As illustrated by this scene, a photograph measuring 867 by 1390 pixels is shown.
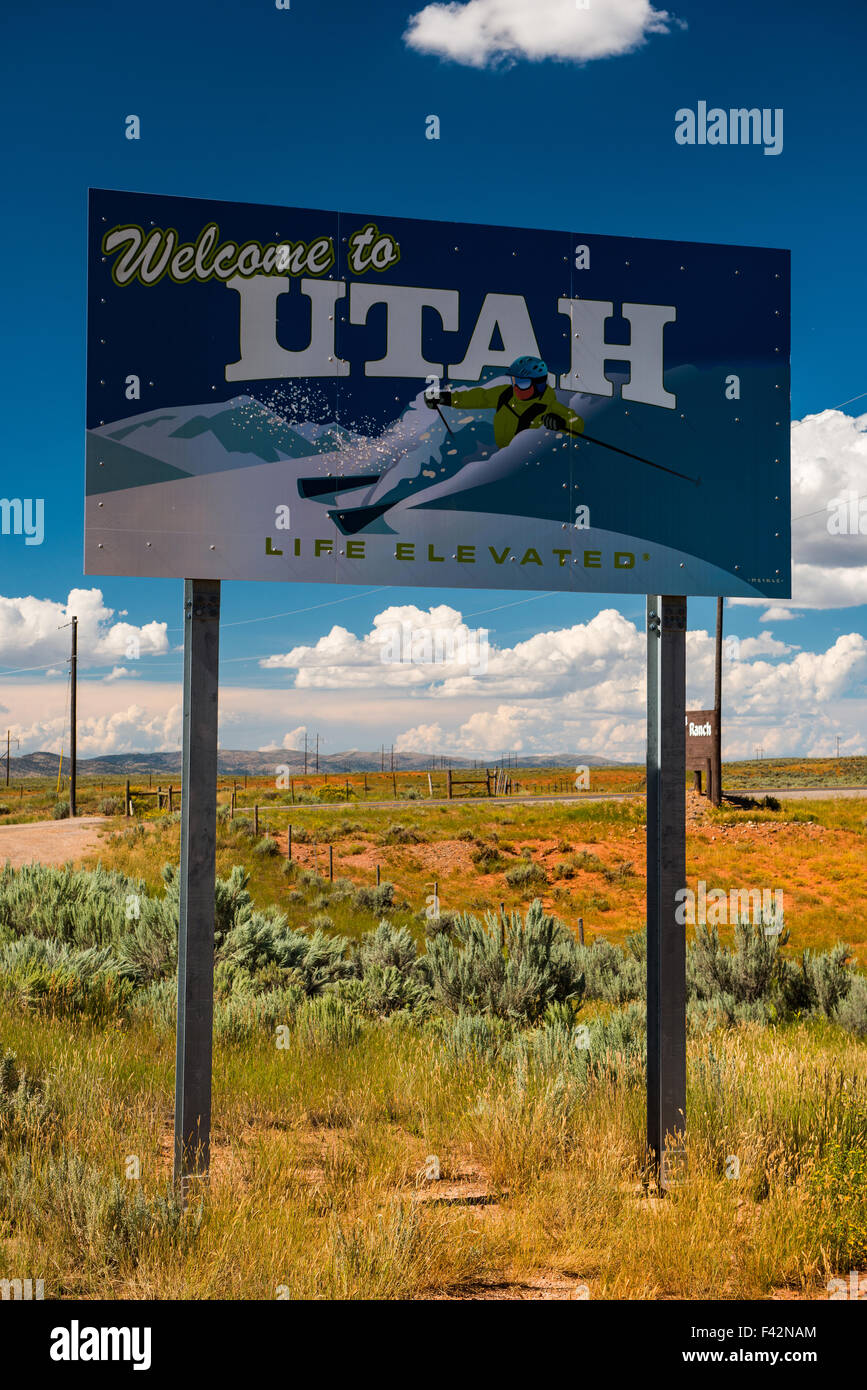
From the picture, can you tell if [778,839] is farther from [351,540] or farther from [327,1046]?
[351,540]

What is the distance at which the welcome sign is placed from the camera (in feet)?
15.7

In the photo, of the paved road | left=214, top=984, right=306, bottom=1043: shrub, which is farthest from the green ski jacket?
the paved road

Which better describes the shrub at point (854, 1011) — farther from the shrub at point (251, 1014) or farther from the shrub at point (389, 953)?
the shrub at point (251, 1014)

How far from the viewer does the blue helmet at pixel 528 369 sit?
5.30 meters

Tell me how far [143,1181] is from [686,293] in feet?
18.0

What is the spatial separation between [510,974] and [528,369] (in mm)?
5564

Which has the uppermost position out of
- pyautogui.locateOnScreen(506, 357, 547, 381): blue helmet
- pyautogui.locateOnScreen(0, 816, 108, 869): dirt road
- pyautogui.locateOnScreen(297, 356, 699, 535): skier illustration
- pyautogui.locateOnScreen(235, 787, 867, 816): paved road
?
pyautogui.locateOnScreen(506, 357, 547, 381): blue helmet

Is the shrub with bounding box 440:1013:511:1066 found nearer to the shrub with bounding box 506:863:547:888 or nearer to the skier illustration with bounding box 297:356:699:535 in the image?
the skier illustration with bounding box 297:356:699:535

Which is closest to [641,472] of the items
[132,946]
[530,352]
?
[530,352]

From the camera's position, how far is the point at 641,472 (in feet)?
18.1

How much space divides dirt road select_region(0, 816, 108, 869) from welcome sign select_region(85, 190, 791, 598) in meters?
27.9

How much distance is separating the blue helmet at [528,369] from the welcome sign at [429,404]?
21 mm

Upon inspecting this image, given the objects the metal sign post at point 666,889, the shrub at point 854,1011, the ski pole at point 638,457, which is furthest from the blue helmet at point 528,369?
the shrub at point 854,1011

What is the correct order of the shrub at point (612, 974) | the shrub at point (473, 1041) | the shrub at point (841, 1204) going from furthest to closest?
the shrub at point (612, 974)
the shrub at point (473, 1041)
the shrub at point (841, 1204)
